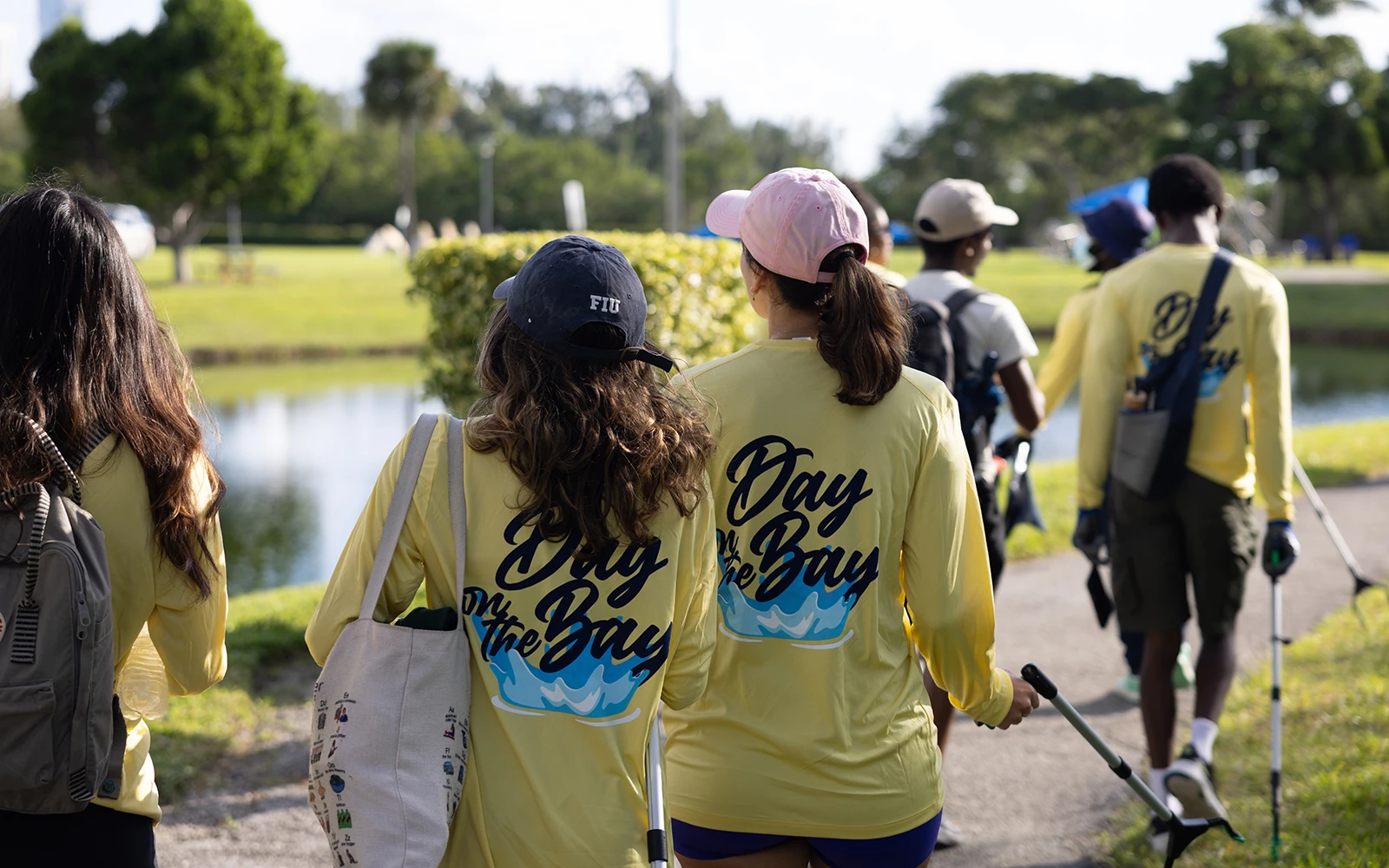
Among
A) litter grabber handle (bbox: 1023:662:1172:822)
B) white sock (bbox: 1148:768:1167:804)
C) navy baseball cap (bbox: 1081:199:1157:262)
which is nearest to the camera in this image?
litter grabber handle (bbox: 1023:662:1172:822)

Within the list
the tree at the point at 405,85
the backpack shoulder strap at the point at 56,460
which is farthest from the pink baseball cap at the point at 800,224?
the tree at the point at 405,85

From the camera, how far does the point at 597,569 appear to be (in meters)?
2.04

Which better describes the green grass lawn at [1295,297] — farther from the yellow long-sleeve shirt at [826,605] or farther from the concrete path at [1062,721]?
the yellow long-sleeve shirt at [826,605]

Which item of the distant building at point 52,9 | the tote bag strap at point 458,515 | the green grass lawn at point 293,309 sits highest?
the distant building at point 52,9

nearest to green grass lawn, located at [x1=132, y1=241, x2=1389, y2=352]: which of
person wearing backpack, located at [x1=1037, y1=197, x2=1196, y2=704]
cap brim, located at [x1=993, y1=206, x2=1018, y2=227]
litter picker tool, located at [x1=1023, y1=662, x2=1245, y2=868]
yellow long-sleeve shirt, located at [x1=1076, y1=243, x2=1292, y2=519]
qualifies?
person wearing backpack, located at [x1=1037, y1=197, x2=1196, y2=704]

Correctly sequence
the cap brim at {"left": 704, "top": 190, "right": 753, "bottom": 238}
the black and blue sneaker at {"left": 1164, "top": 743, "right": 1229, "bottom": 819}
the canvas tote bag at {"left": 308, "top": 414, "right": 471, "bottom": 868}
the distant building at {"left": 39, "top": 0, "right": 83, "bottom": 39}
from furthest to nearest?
the distant building at {"left": 39, "top": 0, "right": 83, "bottom": 39} < the black and blue sneaker at {"left": 1164, "top": 743, "right": 1229, "bottom": 819} < the cap brim at {"left": 704, "top": 190, "right": 753, "bottom": 238} < the canvas tote bag at {"left": 308, "top": 414, "right": 471, "bottom": 868}

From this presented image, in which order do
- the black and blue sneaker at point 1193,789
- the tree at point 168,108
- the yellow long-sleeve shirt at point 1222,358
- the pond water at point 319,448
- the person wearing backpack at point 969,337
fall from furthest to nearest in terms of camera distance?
the tree at point 168,108
the pond water at point 319,448
the yellow long-sleeve shirt at point 1222,358
the person wearing backpack at point 969,337
the black and blue sneaker at point 1193,789

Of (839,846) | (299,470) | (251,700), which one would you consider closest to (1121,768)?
(839,846)

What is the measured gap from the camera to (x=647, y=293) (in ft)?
21.7

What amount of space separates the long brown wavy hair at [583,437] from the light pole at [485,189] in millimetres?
68865

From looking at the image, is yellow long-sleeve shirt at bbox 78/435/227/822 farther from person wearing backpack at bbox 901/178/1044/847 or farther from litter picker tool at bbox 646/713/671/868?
person wearing backpack at bbox 901/178/1044/847

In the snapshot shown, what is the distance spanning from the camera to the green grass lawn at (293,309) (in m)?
30.8

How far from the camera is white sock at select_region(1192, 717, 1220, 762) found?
401 cm

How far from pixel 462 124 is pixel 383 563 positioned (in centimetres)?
10353
